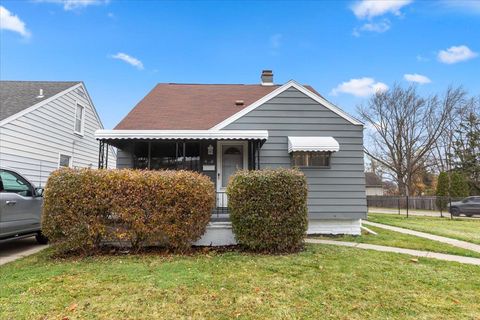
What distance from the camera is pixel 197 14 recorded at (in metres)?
13.9

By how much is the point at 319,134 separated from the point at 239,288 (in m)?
6.05

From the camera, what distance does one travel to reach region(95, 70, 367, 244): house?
8.60 meters

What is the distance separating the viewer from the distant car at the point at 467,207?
60.3ft

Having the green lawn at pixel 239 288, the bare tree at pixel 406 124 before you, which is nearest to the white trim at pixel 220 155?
the green lawn at pixel 239 288

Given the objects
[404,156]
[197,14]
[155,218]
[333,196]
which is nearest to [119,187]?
[155,218]

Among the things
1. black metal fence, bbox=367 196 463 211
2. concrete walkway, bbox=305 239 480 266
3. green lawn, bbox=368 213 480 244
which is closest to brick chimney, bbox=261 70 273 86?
concrete walkway, bbox=305 239 480 266

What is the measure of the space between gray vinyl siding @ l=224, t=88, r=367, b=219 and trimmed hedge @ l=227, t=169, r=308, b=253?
8.44ft

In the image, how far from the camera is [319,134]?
362 inches

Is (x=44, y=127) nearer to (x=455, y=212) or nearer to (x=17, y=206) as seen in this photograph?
(x=17, y=206)

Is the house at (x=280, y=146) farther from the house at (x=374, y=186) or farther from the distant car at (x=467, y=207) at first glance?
the house at (x=374, y=186)

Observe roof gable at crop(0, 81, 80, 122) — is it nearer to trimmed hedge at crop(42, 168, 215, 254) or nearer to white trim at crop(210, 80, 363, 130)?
trimmed hedge at crop(42, 168, 215, 254)

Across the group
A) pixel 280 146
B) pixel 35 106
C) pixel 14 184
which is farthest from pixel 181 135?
pixel 35 106

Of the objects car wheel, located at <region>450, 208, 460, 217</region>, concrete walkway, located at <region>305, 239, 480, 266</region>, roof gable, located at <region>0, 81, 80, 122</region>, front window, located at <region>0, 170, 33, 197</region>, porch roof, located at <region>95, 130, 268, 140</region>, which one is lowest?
car wheel, located at <region>450, 208, 460, 217</region>

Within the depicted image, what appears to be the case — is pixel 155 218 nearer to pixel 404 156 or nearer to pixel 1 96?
pixel 1 96
